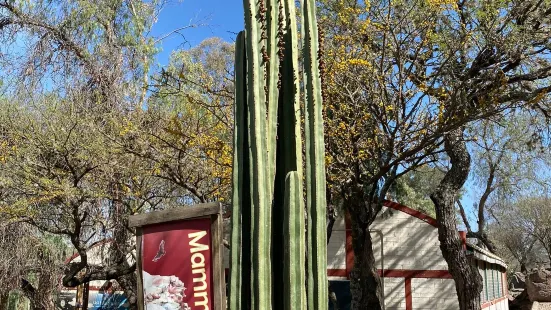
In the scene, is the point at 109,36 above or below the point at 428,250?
above

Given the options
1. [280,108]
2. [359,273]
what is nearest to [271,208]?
[280,108]

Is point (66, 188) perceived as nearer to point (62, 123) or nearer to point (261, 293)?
point (62, 123)

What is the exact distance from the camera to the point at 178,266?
13.8 ft

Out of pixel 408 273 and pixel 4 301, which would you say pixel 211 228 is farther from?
pixel 408 273

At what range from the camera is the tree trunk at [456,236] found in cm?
1096

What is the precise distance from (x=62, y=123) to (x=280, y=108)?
7304mm

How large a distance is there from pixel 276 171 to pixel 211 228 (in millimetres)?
681

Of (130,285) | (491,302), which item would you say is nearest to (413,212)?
(491,302)

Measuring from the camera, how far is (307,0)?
4.40 metres

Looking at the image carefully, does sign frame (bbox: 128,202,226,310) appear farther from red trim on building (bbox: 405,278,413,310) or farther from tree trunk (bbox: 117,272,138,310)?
red trim on building (bbox: 405,278,413,310)

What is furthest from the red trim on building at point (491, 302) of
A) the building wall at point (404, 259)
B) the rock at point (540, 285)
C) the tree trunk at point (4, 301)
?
the tree trunk at point (4, 301)

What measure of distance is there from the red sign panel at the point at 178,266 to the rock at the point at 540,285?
19729 mm

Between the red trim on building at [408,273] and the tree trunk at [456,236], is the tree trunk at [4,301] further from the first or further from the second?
the tree trunk at [456,236]

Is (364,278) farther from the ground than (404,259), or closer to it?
closer to it
